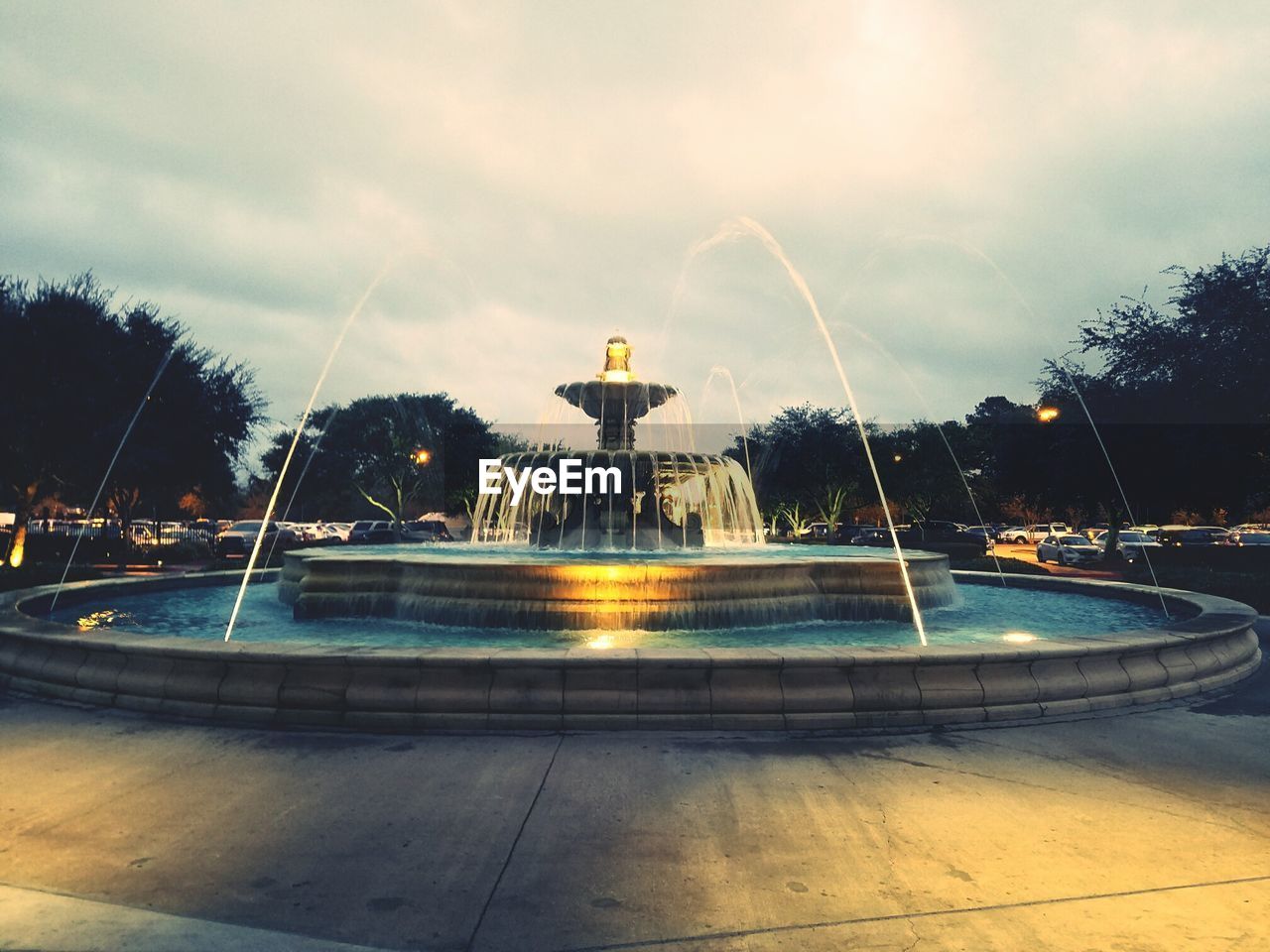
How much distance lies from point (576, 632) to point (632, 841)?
6.30 metres

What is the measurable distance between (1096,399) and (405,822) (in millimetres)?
34193

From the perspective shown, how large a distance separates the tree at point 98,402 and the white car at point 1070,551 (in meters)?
40.8

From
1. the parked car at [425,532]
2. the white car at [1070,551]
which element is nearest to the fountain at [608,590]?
the white car at [1070,551]

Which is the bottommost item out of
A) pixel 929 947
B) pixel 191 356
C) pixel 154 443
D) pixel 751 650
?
pixel 929 947

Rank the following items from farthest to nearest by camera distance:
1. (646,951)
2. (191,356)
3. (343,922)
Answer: (191,356) < (343,922) < (646,951)

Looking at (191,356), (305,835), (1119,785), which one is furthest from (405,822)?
(191,356)

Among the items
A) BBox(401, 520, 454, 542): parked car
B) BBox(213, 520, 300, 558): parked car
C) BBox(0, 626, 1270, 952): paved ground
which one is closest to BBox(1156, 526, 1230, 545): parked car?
BBox(0, 626, 1270, 952): paved ground

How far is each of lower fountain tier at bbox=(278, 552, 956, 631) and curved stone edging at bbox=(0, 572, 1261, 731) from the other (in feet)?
13.6

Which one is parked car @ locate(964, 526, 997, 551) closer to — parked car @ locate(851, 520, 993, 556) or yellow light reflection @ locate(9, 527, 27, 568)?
parked car @ locate(851, 520, 993, 556)

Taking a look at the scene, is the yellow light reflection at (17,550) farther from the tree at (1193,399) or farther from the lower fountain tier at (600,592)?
the tree at (1193,399)

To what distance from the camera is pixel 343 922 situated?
3504 millimetres

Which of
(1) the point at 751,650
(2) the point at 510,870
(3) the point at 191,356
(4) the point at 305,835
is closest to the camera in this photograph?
(2) the point at 510,870

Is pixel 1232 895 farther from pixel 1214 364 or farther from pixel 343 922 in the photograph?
pixel 1214 364

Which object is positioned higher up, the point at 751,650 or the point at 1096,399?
the point at 1096,399
